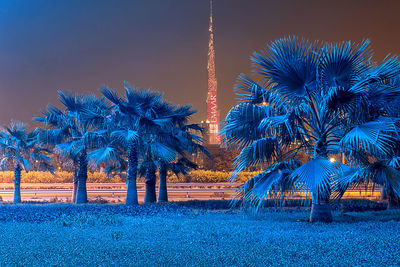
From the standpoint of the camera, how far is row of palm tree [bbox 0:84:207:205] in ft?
68.8

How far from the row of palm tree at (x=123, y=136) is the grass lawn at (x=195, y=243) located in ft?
28.9

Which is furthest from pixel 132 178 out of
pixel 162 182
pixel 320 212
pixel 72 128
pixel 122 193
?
pixel 320 212

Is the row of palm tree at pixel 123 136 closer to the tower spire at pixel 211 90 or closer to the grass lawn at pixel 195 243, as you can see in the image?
the grass lawn at pixel 195 243

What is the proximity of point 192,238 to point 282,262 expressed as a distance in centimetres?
269

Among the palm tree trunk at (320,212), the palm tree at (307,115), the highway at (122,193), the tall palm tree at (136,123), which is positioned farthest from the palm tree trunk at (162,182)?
the palm tree trunk at (320,212)

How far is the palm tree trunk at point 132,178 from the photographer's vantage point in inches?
835

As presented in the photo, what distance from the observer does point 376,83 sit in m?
12.4

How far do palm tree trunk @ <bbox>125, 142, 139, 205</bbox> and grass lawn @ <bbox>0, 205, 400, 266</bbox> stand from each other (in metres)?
8.75

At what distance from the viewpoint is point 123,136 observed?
20.1m

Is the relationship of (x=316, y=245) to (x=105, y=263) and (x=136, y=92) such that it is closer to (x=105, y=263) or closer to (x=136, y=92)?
(x=105, y=263)

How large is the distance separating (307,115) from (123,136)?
32.6ft

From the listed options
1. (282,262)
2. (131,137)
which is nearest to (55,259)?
(282,262)

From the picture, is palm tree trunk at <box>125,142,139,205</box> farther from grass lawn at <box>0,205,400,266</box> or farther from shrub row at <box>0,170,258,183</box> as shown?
shrub row at <box>0,170,258,183</box>

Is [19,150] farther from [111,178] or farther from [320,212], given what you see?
[320,212]
